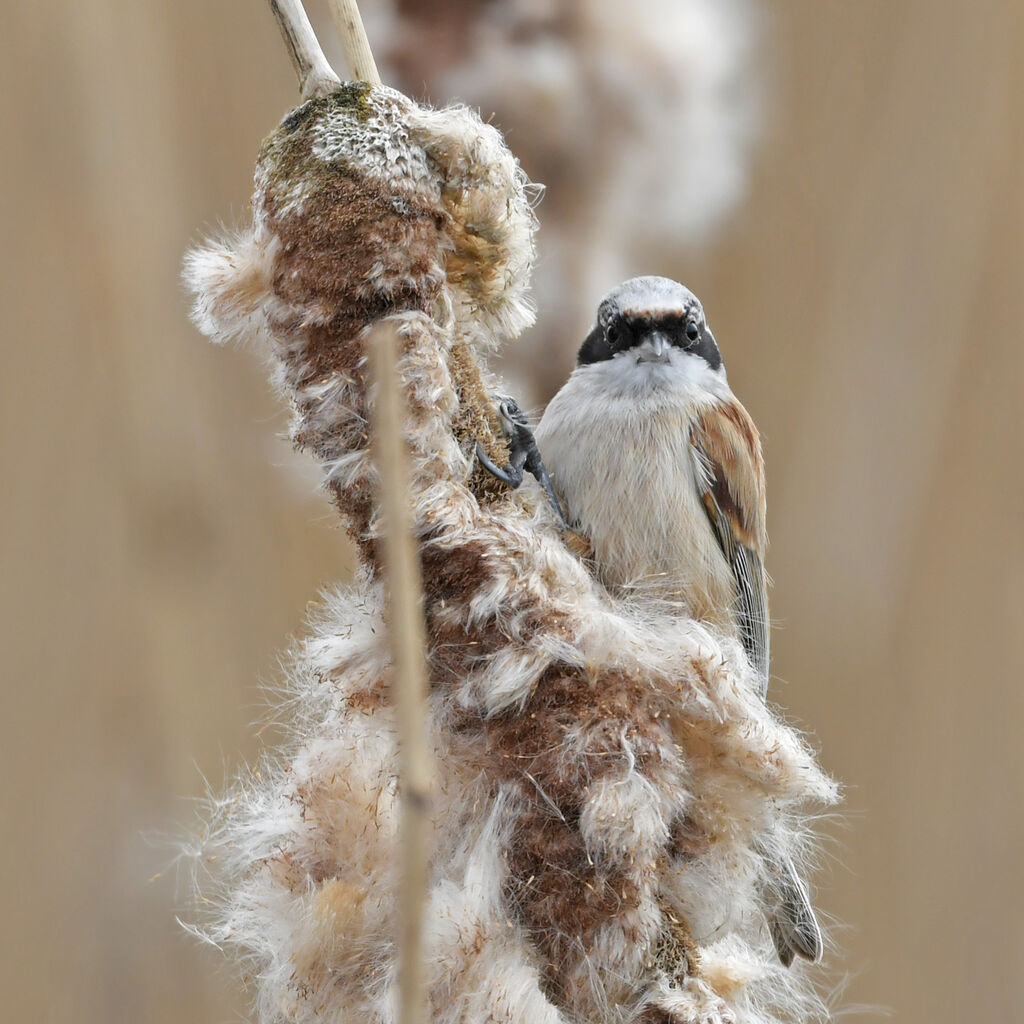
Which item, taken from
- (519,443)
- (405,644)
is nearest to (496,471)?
(519,443)

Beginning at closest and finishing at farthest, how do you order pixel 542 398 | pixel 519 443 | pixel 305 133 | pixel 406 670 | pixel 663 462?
pixel 406 670 → pixel 305 133 → pixel 519 443 → pixel 663 462 → pixel 542 398

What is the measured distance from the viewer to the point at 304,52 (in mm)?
936

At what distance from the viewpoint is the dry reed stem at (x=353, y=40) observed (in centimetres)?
91

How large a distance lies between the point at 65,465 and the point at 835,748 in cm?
153

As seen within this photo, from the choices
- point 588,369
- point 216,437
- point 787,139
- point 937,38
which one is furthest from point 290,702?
point 937,38

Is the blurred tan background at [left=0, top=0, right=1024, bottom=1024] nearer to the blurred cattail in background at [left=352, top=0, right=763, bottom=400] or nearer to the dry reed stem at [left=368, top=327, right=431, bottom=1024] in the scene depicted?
the blurred cattail in background at [left=352, top=0, right=763, bottom=400]

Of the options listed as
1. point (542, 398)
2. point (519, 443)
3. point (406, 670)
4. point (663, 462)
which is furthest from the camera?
point (542, 398)

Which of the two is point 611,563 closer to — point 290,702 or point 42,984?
point 290,702

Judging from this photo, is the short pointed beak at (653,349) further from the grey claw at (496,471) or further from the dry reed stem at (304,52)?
the dry reed stem at (304,52)

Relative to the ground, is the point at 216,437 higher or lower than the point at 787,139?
lower

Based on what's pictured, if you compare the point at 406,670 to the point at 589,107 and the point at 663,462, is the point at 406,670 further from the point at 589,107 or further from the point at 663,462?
the point at 589,107

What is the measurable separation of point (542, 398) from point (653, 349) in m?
0.26

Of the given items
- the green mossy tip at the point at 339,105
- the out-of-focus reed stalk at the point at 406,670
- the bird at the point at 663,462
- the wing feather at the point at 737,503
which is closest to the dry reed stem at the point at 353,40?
the green mossy tip at the point at 339,105

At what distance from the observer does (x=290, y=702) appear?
1068mm
